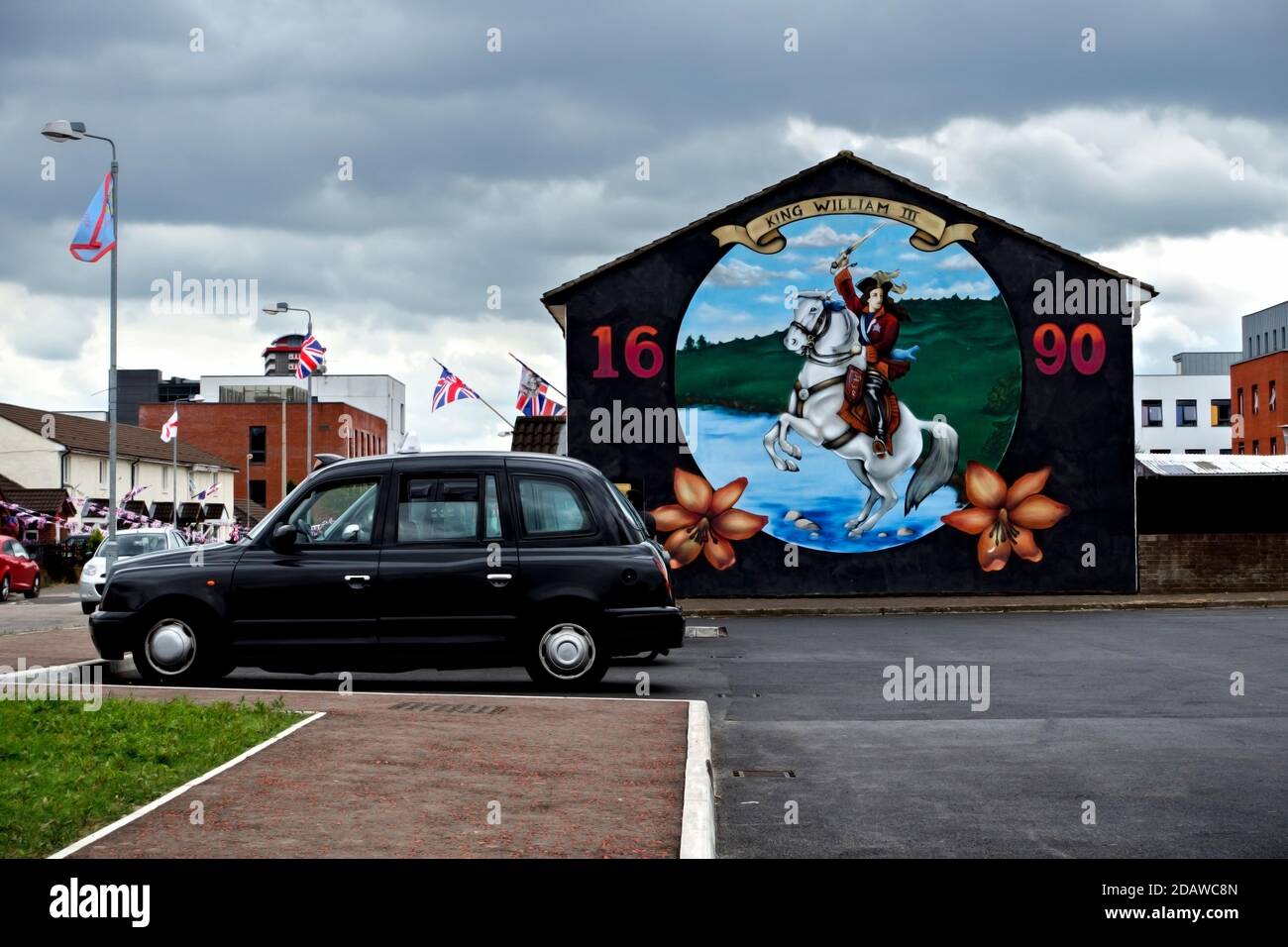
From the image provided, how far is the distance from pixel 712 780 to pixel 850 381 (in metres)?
22.6

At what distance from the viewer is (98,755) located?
27.0ft

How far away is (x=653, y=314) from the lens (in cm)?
3114

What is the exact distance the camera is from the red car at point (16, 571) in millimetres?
36688

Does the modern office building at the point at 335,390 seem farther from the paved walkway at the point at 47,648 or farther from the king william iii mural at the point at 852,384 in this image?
the paved walkway at the point at 47,648

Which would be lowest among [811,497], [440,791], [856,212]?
[440,791]

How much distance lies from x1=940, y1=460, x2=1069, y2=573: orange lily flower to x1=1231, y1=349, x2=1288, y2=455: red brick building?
64.4 metres

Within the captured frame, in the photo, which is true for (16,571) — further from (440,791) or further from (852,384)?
(440,791)

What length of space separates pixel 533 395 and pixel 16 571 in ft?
47.1

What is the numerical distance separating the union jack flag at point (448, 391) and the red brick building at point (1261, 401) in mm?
63241

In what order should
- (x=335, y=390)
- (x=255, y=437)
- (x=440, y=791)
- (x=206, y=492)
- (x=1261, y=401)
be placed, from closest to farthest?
(x=440, y=791)
(x=206, y=492)
(x=1261, y=401)
(x=255, y=437)
(x=335, y=390)

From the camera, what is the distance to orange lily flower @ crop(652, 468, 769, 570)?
30516 mm

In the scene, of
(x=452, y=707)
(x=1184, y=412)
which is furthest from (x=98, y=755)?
(x=1184, y=412)

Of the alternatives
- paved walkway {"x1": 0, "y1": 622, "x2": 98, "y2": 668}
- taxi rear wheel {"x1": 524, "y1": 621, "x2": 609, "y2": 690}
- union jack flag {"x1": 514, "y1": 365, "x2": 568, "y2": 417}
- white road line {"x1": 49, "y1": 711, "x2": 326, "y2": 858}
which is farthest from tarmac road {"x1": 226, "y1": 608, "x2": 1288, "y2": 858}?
union jack flag {"x1": 514, "y1": 365, "x2": 568, "y2": 417}
